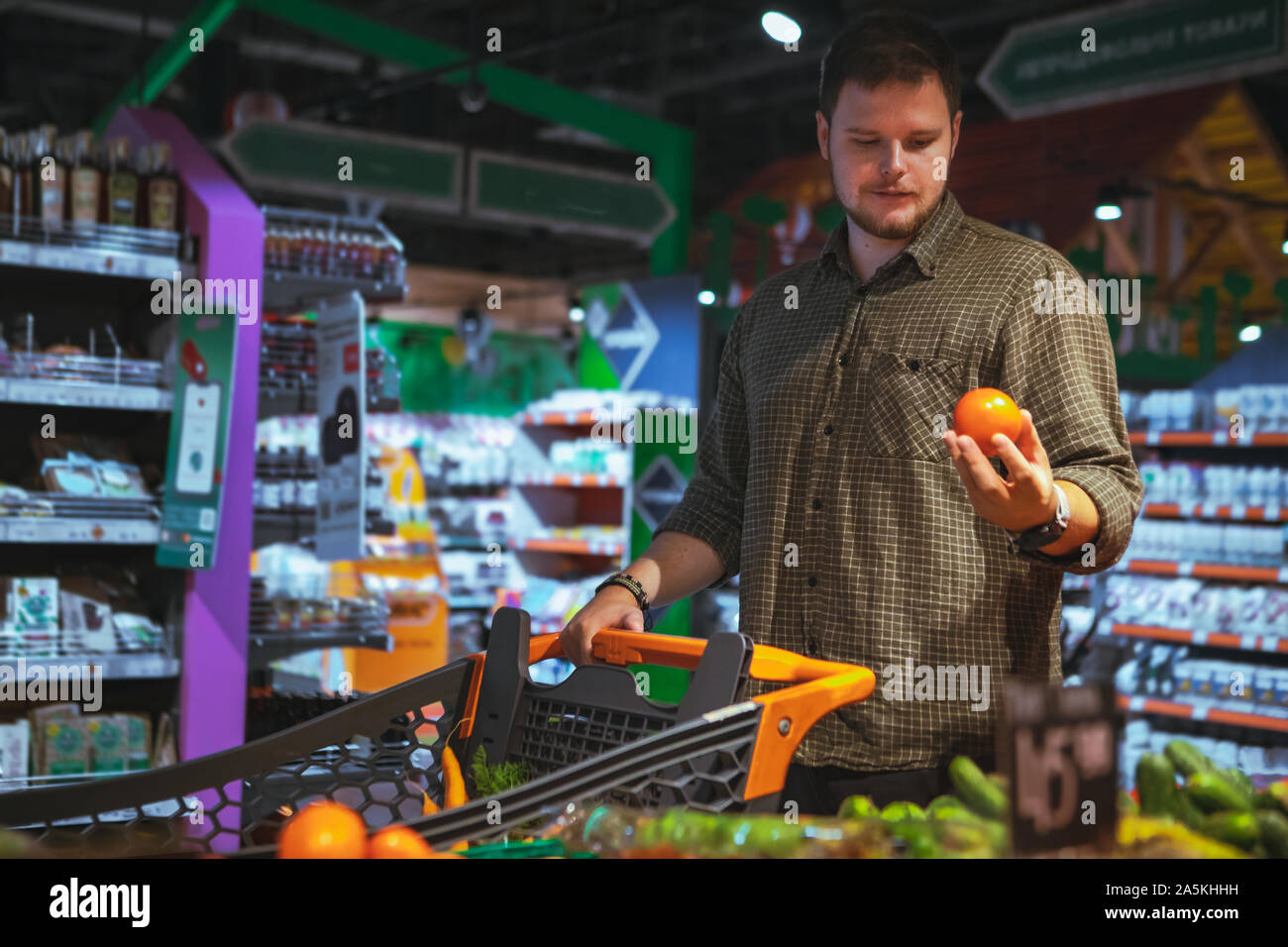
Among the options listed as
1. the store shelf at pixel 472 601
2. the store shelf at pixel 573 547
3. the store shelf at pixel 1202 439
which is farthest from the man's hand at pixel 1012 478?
the store shelf at pixel 472 601

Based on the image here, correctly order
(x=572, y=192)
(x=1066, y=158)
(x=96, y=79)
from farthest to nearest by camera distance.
Result: (x=96, y=79) → (x=1066, y=158) → (x=572, y=192)

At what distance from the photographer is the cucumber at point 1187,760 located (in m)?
1.31

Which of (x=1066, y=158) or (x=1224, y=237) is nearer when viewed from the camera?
(x=1066, y=158)

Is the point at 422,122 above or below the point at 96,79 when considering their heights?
below

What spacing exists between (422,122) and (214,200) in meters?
5.81

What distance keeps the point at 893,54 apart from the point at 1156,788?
3.24 ft

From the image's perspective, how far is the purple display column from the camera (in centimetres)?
381

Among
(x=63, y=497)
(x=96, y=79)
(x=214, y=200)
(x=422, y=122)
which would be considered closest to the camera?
(x=63, y=497)

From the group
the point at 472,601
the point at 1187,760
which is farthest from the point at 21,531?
the point at 472,601

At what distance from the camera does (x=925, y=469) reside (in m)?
1.72

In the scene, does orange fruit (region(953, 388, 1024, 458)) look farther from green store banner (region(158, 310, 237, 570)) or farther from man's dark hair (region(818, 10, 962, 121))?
green store banner (region(158, 310, 237, 570))

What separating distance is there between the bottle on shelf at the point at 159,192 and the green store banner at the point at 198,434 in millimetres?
360

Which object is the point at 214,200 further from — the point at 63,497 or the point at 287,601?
the point at 287,601
